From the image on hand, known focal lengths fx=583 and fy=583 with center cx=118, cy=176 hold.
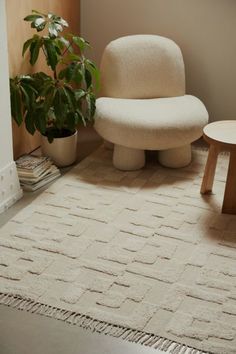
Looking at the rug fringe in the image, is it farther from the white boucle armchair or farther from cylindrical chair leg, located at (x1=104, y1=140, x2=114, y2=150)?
cylindrical chair leg, located at (x1=104, y1=140, x2=114, y2=150)

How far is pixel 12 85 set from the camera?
2953mm

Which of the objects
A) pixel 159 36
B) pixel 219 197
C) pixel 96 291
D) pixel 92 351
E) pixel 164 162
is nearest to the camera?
pixel 92 351

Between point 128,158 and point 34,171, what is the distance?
53cm

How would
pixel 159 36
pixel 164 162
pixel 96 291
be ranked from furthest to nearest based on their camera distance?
pixel 159 36 → pixel 164 162 → pixel 96 291

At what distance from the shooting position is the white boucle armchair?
3055mm

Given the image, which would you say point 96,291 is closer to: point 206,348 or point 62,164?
point 206,348

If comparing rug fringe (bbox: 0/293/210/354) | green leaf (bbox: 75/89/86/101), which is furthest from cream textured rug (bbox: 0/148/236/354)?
green leaf (bbox: 75/89/86/101)

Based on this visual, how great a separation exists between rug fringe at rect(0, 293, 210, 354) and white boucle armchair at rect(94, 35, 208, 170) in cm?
121

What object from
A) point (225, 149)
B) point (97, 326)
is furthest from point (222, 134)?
point (97, 326)

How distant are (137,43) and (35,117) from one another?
825 millimetres

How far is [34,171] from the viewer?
2986 millimetres

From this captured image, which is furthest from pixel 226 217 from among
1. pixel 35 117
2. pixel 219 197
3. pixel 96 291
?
pixel 35 117

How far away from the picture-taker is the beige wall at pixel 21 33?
3.05m

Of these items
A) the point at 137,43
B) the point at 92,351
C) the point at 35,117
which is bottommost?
the point at 92,351
